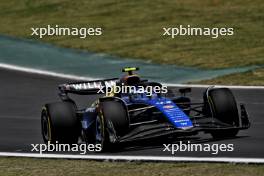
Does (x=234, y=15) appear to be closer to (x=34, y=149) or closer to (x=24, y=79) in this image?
(x=24, y=79)

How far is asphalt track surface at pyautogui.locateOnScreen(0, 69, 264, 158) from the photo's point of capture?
1307 cm

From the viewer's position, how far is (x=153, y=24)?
28.7 metres

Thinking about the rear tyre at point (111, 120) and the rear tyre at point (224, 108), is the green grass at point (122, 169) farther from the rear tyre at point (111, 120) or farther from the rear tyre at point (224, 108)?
the rear tyre at point (224, 108)

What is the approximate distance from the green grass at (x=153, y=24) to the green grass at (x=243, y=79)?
1.38m

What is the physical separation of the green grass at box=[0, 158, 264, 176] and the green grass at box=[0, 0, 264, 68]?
423 inches

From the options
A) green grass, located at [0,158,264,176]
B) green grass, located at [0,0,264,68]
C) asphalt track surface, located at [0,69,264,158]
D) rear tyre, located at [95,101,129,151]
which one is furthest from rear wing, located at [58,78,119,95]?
green grass, located at [0,0,264,68]

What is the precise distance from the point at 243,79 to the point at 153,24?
8.61 meters

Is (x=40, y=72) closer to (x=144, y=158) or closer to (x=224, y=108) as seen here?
(x=224, y=108)

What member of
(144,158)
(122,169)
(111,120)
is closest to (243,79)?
(111,120)

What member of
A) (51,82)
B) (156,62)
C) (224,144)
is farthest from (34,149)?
(156,62)

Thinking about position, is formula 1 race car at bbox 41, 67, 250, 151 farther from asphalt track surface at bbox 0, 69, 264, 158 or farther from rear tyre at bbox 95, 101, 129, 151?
asphalt track surface at bbox 0, 69, 264, 158

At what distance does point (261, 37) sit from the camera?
83.9 feet

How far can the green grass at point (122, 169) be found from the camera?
440 inches

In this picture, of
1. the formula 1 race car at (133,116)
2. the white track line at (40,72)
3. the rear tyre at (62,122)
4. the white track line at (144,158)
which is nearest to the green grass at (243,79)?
the white track line at (40,72)
